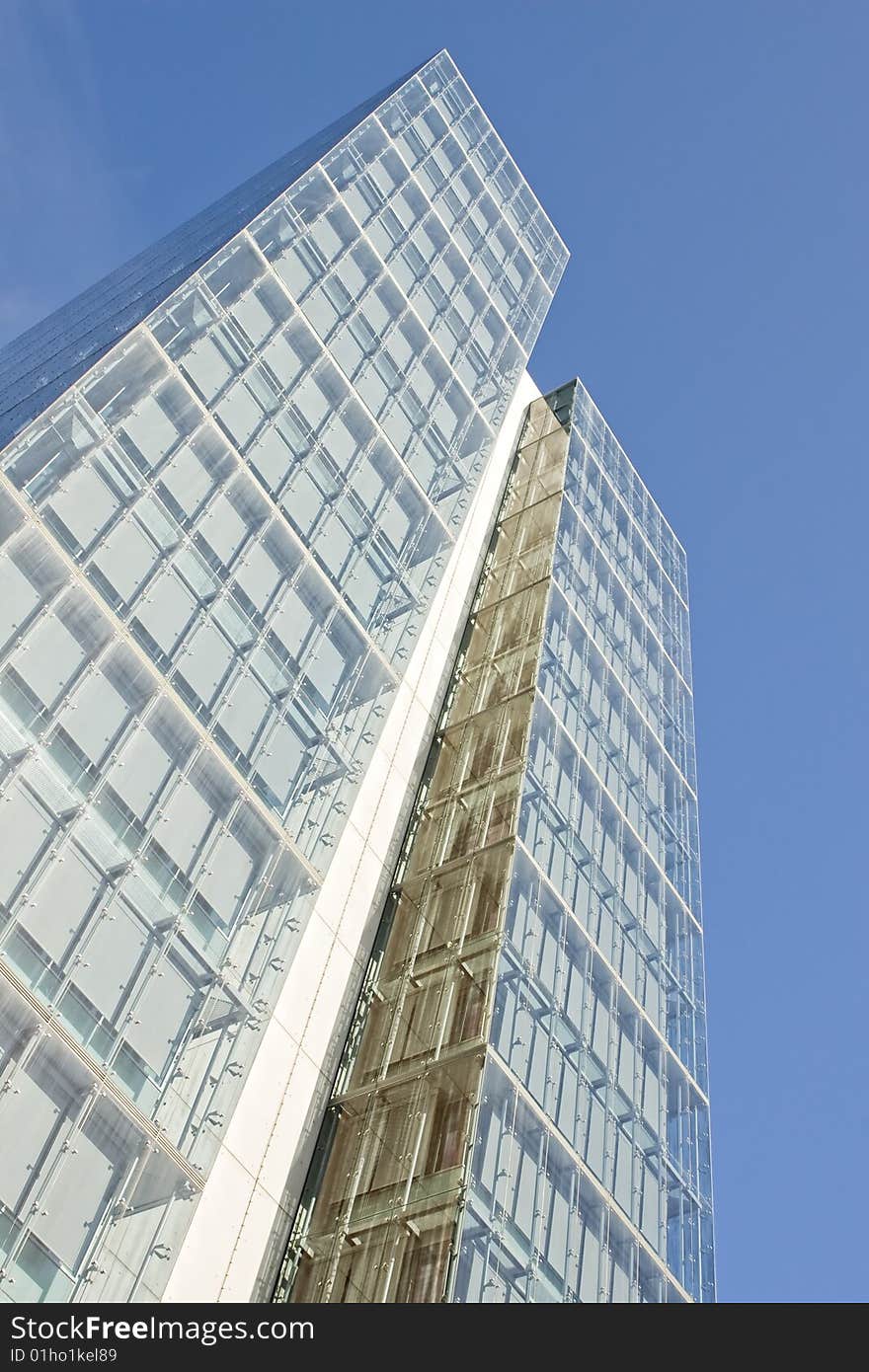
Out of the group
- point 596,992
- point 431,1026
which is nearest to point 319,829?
point 431,1026

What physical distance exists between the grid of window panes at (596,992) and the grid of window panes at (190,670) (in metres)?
3.53

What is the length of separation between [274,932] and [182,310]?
33.0 ft

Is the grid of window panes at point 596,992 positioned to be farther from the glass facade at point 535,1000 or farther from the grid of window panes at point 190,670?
the grid of window panes at point 190,670

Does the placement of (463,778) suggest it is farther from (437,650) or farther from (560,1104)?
(560,1104)

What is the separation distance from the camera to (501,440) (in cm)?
3238

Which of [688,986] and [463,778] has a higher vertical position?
[688,986]

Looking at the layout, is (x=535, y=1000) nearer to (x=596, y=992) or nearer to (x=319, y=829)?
(x=596, y=992)

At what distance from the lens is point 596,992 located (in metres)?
22.7

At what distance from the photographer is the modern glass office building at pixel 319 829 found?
14.7 meters

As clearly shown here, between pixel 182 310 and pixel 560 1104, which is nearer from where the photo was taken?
pixel 560 1104

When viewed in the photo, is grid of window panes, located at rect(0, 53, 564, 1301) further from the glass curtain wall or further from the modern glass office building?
the glass curtain wall

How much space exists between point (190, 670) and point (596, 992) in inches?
369
